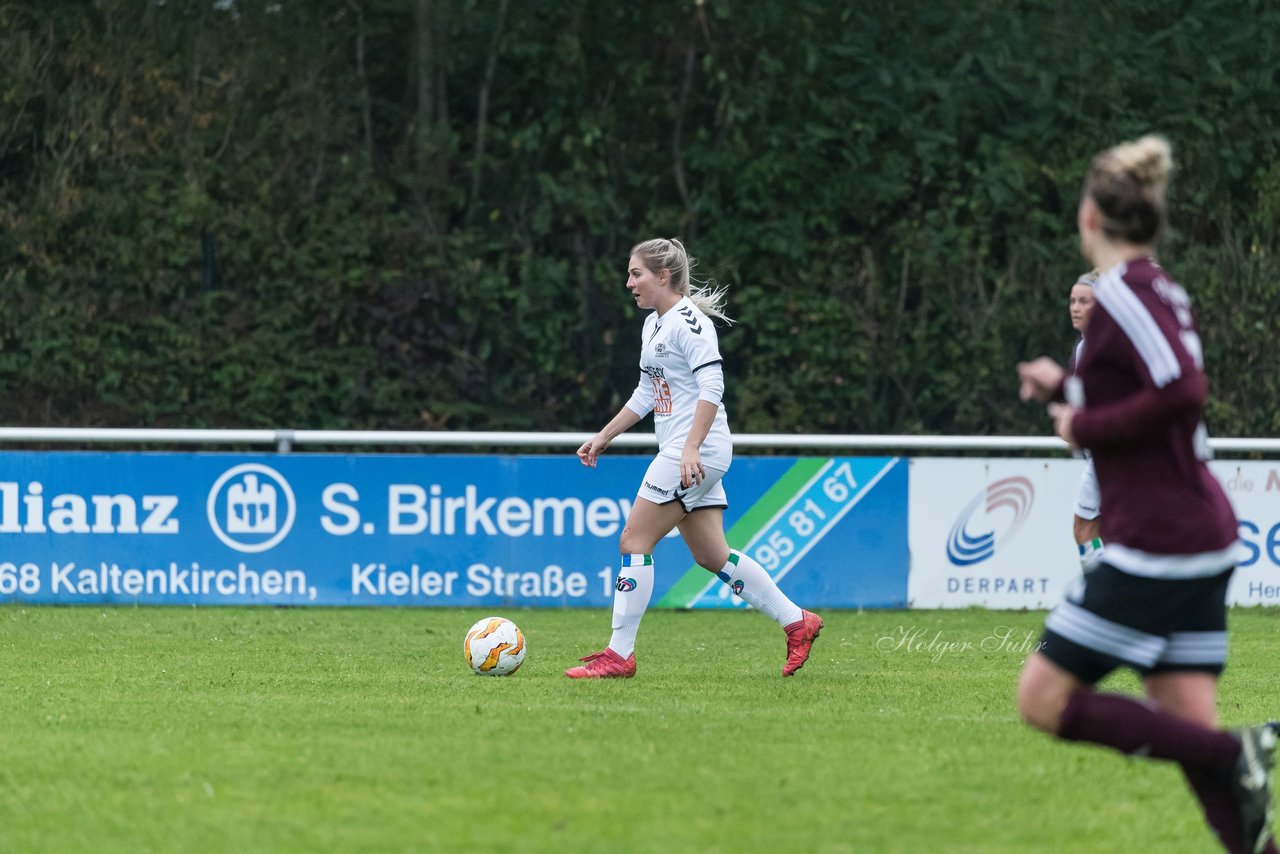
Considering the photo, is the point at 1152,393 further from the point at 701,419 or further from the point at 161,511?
the point at 161,511

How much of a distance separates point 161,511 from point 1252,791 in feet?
32.0

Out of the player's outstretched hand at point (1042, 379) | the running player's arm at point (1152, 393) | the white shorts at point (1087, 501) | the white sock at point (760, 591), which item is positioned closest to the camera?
the running player's arm at point (1152, 393)

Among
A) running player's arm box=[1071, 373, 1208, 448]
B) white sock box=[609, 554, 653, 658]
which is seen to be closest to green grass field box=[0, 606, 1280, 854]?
white sock box=[609, 554, 653, 658]

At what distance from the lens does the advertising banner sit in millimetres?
13203

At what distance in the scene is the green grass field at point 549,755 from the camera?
5016mm

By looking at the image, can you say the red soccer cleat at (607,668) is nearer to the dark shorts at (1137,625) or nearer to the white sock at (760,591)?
the white sock at (760,591)

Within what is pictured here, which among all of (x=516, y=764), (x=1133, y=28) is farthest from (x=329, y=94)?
(x=516, y=764)

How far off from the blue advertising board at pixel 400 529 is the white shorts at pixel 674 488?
423 centimetres

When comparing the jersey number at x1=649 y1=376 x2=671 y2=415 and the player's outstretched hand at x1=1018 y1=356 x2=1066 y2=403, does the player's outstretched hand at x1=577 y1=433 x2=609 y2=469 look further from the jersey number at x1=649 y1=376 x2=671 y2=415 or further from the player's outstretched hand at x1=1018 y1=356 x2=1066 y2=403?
the player's outstretched hand at x1=1018 y1=356 x2=1066 y2=403

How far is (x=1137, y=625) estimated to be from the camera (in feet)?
14.5

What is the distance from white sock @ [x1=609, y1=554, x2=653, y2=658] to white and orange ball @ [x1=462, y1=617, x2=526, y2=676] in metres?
0.48

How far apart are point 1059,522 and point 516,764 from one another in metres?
8.15

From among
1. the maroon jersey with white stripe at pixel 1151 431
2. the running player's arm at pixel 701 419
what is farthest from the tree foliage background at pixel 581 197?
the maroon jersey with white stripe at pixel 1151 431

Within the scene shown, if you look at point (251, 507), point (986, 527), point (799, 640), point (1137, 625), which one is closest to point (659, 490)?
point (799, 640)
